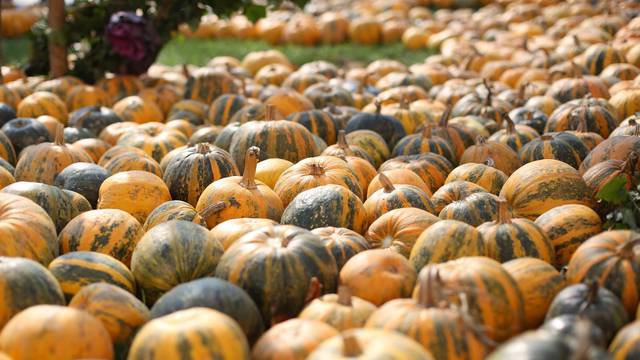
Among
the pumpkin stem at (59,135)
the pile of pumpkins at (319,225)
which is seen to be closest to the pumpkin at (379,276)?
the pile of pumpkins at (319,225)

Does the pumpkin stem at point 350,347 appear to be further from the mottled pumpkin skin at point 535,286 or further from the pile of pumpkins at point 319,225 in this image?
the mottled pumpkin skin at point 535,286

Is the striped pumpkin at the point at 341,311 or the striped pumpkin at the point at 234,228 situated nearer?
the striped pumpkin at the point at 341,311

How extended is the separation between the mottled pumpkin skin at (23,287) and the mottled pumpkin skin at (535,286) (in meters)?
2.01

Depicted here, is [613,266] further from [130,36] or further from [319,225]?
[130,36]

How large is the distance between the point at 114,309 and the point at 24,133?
10.6ft

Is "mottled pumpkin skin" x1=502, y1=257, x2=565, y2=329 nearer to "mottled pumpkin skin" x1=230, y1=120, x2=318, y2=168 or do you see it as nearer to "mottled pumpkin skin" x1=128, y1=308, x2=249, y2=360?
"mottled pumpkin skin" x1=128, y1=308, x2=249, y2=360

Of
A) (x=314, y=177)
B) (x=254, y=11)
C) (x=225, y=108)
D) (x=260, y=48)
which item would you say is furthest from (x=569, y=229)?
(x=260, y=48)

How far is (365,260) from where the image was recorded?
3.69m

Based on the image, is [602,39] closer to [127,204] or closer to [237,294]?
[127,204]

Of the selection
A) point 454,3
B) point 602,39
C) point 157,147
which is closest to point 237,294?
point 157,147

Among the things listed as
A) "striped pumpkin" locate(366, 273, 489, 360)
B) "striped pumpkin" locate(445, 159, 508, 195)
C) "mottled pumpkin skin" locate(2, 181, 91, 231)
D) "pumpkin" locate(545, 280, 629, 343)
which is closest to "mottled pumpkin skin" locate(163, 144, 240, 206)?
"mottled pumpkin skin" locate(2, 181, 91, 231)

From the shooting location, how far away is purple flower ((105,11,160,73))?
8.25m

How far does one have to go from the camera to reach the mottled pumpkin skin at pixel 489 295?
128 inches

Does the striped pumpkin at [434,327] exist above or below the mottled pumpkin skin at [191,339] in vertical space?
below
